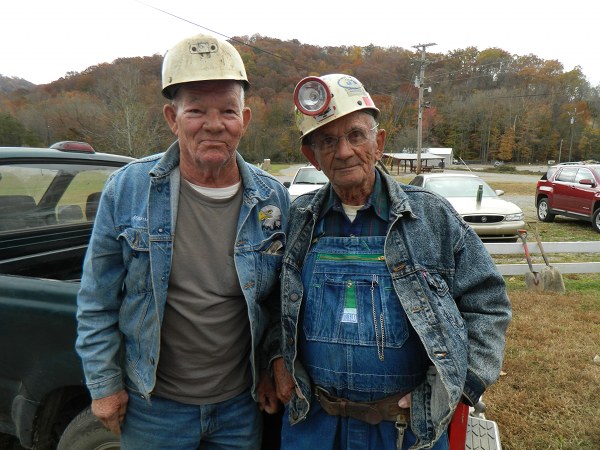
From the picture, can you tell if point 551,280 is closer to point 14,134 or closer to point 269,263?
point 269,263

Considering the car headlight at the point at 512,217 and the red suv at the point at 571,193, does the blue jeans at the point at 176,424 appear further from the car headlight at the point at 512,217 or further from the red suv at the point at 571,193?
the red suv at the point at 571,193

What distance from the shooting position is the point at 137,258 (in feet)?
5.05

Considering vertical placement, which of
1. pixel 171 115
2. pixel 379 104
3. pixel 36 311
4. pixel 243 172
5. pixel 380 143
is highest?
pixel 379 104

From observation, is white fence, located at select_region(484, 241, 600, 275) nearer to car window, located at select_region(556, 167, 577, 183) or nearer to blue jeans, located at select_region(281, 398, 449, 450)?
blue jeans, located at select_region(281, 398, 449, 450)

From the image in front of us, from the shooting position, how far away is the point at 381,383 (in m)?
1.51

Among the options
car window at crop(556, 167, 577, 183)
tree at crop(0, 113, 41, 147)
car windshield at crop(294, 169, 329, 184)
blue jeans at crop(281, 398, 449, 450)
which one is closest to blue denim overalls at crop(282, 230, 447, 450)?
blue jeans at crop(281, 398, 449, 450)

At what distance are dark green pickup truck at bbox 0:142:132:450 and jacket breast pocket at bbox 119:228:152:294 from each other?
0.61 metres

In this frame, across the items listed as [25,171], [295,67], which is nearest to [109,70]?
[295,67]

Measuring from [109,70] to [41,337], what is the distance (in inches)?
1940

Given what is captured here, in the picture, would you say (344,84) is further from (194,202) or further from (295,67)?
(295,67)

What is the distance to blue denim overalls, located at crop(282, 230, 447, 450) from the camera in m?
1.50

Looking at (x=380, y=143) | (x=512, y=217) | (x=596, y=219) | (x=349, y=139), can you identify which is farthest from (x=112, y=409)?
(x=596, y=219)

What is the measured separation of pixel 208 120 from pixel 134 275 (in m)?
0.62

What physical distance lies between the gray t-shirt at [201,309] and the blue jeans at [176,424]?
0.13 ft
